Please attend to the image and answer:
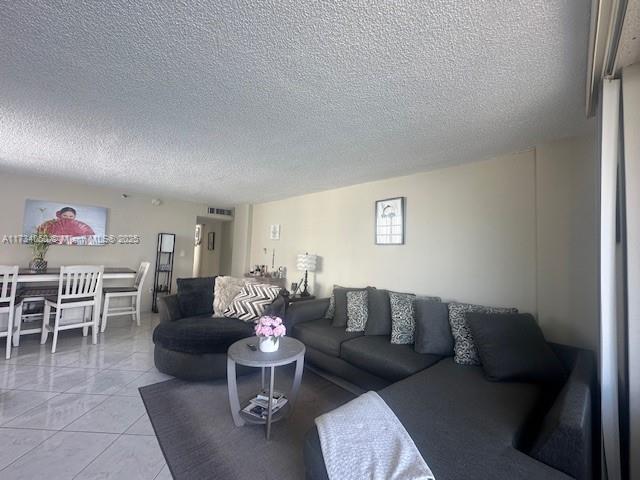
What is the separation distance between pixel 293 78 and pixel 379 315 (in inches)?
88.6

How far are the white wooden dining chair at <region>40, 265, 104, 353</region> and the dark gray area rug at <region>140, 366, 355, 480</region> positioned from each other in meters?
1.80

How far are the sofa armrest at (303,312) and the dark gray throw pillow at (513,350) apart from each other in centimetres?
173

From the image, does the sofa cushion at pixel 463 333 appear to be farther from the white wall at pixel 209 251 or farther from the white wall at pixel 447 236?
the white wall at pixel 209 251

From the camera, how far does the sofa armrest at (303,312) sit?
3121 millimetres

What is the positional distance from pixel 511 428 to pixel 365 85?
197cm

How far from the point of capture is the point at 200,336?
2604mm

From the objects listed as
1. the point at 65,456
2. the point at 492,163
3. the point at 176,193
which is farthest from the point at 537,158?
the point at 176,193

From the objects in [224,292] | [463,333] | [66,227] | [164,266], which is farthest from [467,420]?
[66,227]

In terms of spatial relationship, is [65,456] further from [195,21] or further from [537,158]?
[537,158]

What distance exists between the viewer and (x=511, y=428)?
1.35 meters

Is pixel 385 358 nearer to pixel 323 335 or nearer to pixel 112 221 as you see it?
pixel 323 335

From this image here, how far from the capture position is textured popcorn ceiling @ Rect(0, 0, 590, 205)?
1129 mm

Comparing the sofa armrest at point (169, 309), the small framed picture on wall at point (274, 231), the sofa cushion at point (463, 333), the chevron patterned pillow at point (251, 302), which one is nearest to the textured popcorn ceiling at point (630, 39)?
the sofa cushion at point (463, 333)

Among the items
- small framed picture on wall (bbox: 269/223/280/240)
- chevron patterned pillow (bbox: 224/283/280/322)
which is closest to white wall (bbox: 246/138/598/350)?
chevron patterned pillow (bbox: 224/283/280/322)
